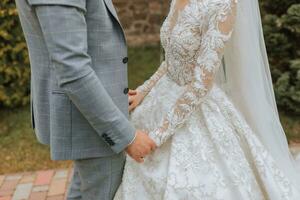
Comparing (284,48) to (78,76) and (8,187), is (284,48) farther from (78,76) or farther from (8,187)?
(78,76)

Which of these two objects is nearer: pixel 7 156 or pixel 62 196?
pixel 62 196

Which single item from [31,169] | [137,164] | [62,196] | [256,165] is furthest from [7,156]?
[256,165]

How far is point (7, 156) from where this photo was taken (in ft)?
13.4

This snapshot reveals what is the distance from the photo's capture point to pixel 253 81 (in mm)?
2043

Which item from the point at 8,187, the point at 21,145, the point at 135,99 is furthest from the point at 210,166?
the point at 21,145

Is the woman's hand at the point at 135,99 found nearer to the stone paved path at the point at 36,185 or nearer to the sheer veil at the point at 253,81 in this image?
the sheer veil at the point at 253,81

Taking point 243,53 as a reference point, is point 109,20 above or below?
above

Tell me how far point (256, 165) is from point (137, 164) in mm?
503

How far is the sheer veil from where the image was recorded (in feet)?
6.41

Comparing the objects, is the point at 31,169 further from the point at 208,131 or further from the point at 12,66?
the point at 208,131

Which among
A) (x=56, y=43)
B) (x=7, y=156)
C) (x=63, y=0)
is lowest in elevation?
(x=7, y=156)

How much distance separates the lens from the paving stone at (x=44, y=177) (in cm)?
359

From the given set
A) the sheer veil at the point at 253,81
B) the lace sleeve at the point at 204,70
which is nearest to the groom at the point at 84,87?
the lace sleeve at the point at 204,70

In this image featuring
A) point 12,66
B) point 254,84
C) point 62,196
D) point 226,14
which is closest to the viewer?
point 226,14
